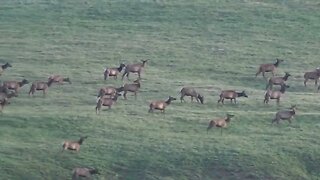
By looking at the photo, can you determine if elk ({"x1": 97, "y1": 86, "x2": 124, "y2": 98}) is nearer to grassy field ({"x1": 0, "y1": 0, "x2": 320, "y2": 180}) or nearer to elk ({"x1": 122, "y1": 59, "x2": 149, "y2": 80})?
grassy field ({"x1": 0, "y1": 0, "x2": 320, "y2": 180})

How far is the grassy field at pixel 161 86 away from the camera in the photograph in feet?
107

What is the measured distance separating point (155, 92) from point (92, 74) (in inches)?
188

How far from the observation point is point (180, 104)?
39719 millimetres

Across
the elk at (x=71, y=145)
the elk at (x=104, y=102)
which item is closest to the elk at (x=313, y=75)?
the elk at (x=104, y=102)

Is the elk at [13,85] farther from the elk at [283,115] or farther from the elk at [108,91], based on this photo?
the elk at [283,115]

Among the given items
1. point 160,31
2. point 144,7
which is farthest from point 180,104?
point 144,7

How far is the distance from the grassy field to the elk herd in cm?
33

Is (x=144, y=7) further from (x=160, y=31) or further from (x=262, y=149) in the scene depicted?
(x=262, y=149)

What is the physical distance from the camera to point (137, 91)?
41438 millimetres

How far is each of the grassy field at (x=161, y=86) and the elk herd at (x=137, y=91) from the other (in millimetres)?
334

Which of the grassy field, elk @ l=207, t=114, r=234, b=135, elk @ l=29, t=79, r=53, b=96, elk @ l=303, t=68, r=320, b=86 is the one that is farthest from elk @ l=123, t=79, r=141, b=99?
elk @ l=303, t=68, r=320, b=86

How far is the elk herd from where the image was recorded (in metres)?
36.5

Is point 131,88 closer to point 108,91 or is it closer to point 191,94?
point 108,91

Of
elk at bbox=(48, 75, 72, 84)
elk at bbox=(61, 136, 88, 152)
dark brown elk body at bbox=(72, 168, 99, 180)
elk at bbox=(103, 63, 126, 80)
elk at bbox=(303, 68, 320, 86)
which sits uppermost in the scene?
elk at bbox=(303, 68, 320, 86)
